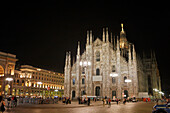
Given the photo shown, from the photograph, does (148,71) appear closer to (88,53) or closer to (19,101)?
(88,53)

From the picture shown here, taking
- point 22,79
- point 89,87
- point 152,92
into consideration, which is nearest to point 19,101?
point 89,87

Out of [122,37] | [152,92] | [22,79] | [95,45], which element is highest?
[122,37]

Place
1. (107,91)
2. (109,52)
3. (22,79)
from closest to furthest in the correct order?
(107,91) < (109,52) < (22,79)

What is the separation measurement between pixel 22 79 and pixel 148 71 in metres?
57.3

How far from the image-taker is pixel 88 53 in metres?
57.4

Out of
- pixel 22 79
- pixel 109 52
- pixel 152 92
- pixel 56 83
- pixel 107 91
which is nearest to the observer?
pixel 107 91

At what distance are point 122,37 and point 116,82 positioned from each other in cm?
3094

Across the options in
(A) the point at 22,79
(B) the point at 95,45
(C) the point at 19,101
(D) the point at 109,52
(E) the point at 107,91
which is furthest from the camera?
(A) the point at 22,79

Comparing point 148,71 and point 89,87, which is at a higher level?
point 148,71

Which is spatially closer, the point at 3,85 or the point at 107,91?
the point at 107,91

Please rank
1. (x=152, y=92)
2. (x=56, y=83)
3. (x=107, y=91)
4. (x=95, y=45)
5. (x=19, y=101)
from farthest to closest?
1. (x=56, y=83)
2. (x=152, y=92)
3. (x=95, y=45)
4. (x=107, y=91)
5. (x=19, y=101)

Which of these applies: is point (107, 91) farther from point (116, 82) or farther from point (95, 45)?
point (95, 45)

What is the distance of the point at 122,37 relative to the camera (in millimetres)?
76750

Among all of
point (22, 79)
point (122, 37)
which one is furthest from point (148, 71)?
point (22, 79)
